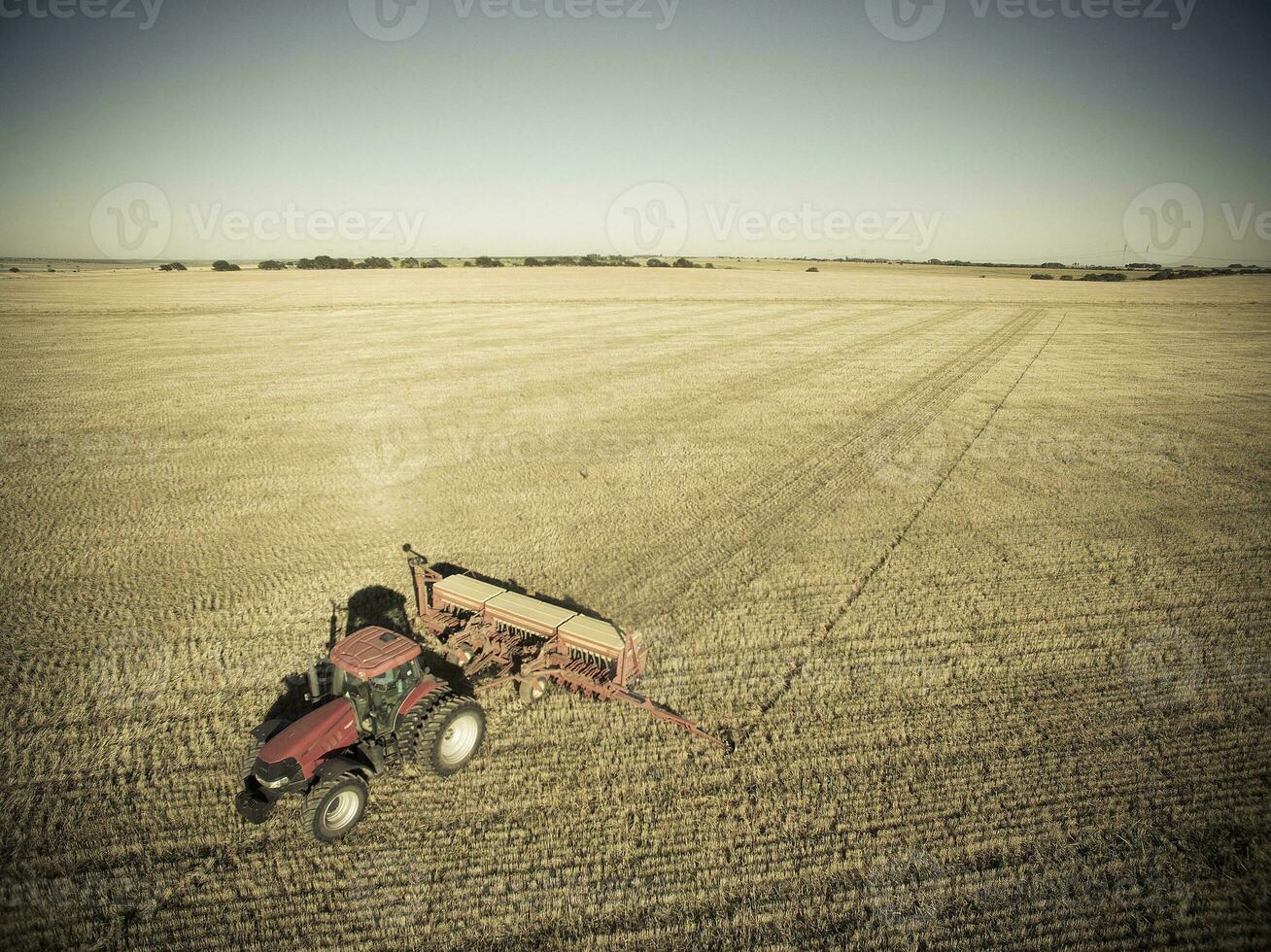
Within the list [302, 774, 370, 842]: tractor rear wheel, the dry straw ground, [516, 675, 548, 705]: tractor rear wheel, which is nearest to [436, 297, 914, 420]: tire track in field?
the dry straw ground

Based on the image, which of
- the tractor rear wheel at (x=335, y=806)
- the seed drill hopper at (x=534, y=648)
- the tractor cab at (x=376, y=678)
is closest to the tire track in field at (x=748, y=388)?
the seed drill hopper at (x=534, y=648)

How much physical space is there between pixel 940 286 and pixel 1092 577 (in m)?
82.8

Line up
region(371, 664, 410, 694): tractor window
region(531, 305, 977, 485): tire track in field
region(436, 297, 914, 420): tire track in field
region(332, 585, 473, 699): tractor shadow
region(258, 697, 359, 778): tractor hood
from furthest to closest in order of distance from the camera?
region(436, 297, 914, 420): tire track in field < region(531, 305, 977, 485): tire track in field < region(332, 585, 473, 699): tractor shadow < region(371, 664, 410, 694): tractor window < region(258, 697, 359, 778): tractor hood

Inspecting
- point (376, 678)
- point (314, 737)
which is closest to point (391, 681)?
point (376, 678)

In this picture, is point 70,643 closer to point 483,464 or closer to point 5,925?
point 5,925

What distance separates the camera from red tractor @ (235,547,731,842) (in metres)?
5.68

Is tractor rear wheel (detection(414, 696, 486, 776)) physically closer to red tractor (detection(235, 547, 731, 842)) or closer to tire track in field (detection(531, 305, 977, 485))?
red tractor (detection(235, 547, 731, 842))

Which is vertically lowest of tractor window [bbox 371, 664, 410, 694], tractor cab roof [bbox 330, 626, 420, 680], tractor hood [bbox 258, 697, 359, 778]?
tractor hood [bbox 258, 697, 359, 778]

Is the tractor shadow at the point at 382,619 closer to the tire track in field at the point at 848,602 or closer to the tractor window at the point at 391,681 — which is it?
the tractor window at the point at 391,681

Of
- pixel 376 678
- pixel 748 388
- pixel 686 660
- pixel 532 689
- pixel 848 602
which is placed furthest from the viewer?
pixel 748 388

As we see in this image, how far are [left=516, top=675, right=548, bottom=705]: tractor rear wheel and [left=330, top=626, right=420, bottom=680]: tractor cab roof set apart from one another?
1.48 meters

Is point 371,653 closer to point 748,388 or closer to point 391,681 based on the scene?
point 391,681

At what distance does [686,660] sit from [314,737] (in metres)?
4.51

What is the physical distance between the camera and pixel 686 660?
848cm
